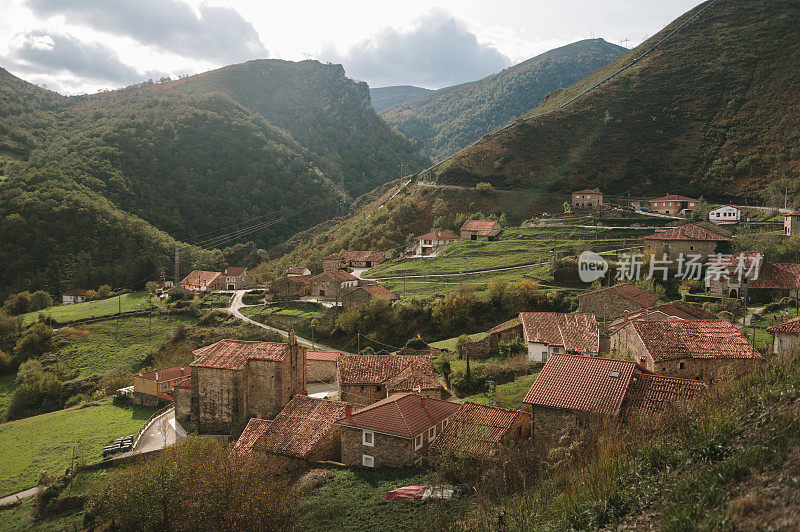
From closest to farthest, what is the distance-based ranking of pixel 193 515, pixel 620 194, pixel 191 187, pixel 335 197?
pixel 193 515 < pixel 620 194 < pixel 191 187 < pixel 335 197

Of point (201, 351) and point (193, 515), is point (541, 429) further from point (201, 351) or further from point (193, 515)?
point (201, 351)

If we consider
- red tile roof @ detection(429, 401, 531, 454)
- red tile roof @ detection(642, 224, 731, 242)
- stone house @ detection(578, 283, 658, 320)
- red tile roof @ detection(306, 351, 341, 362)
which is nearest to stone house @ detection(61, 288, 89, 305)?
red tile roof @ detection(306, 351, 341, 362)

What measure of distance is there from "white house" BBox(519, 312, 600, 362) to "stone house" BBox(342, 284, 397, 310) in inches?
698

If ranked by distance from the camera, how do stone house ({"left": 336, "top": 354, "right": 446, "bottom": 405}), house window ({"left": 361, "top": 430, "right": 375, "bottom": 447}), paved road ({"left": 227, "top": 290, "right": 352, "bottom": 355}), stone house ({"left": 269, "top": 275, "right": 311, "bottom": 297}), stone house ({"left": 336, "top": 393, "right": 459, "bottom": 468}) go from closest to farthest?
stone house ({"left": 336, "top": 393, "right": 459, "bottom": 468})
house window ({"left": 361, "top": 430, "right": 375, "bottom": 447})
stone house ({"left": 336, "top": 354, "right": 446, "bottom": 405})
paved road ({"left": 227, "top": 290, "right": 352, "bottom": 355})
stone house ({"left": 269, "top": 275, "right": 311, "bottom": 297})

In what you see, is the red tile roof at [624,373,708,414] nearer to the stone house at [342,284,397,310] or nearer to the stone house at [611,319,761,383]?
the stone house at [611,319,761,383]

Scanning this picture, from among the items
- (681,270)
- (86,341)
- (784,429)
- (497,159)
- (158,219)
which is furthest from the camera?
(158,219)

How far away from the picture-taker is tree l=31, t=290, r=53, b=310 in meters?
60.7

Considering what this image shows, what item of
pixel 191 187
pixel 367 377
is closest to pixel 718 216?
pixel 367 377

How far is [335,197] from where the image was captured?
136125 millimetres

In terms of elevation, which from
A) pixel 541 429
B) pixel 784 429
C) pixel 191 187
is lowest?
pixel 541 429

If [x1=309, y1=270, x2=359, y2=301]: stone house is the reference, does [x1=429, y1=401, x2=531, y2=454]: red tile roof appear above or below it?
above

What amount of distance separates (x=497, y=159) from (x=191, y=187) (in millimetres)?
76924

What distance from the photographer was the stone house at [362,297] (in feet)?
139

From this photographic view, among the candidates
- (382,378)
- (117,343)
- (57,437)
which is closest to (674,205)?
(382,378)
